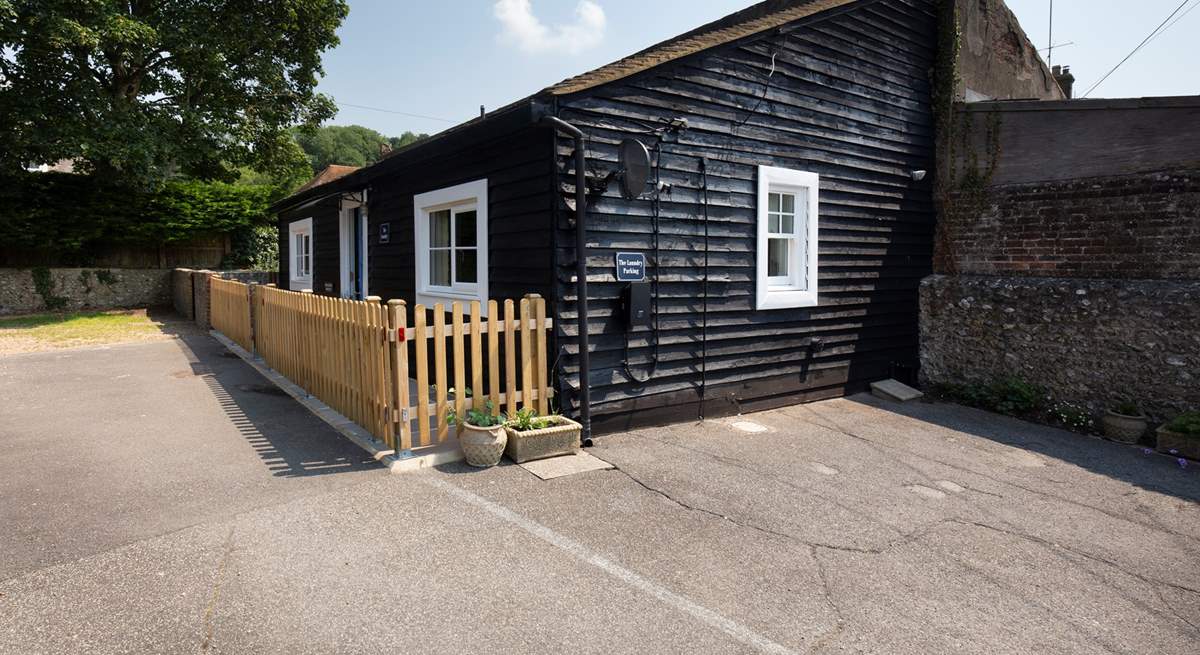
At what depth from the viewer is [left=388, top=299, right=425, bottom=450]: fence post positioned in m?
5.15

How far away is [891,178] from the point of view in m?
8.82

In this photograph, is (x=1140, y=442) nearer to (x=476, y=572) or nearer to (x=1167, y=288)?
(x=1167, y=288)

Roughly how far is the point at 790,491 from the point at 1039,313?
4877mm

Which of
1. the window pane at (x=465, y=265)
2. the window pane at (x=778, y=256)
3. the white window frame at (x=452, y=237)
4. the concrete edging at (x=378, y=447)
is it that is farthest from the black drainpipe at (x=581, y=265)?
the window pane at (x=778, y=256)

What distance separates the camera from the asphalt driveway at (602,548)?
2.96 m

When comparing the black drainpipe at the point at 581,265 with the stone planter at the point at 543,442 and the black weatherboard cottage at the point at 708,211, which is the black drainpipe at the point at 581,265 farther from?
the stone planter at the point at 543,442

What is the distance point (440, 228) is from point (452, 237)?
492 mm

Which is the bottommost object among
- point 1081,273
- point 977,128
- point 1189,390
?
point 1189,390

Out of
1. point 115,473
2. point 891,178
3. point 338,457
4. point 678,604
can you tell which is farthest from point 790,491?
point 891,178

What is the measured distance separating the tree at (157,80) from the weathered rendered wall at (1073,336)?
738 inches

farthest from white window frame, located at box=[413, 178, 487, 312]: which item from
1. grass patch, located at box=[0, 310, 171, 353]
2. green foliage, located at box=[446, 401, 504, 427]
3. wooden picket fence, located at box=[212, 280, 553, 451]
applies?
grass patch, located at box=[0, 310, 171, 353]

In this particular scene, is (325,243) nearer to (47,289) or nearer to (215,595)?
(215,595)

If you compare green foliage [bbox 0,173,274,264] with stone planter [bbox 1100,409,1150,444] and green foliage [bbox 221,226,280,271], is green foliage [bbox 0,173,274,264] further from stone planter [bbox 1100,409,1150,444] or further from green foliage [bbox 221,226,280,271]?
stone planter [bbox 1100,409,1150,444]

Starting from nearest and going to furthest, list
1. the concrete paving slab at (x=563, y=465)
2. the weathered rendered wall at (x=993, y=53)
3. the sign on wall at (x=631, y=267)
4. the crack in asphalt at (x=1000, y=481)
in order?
the crack in asphalt at (x=1000, y=481)
the concrete paving slab at (x=563, y=465)
the sign on wall at (x=631, y=267)
the weathered rendered wall at (x=993, y=53)
